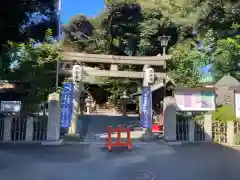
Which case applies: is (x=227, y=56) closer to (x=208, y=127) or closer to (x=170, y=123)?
(x=208, y=127)

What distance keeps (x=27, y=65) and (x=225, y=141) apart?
32.2 ft

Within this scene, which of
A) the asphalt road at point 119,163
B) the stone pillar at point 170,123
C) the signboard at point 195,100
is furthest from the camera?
the signboard at point 195,100

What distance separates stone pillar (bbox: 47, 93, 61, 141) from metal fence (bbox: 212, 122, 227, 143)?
20.4 feet

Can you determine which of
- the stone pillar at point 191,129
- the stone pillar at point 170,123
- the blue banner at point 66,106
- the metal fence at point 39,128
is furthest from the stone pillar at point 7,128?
the stone pillar at point 191,129

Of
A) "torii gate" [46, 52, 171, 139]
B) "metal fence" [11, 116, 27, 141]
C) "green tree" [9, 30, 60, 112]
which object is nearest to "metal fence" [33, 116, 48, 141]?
"metal fence" [11, 116, 27, 141]

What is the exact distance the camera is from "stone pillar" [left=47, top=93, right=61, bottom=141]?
11781 mm

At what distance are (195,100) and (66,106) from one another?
584cm

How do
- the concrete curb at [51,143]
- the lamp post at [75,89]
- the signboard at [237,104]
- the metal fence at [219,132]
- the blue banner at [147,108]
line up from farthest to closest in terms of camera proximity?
the signboard at [237,104]
the blue banner at [147,108]
the lamp post at [75,89]
the metal fence at [219,132]
the concrete curb at [51,143]

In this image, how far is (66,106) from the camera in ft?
40.8

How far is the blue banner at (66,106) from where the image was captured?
12180mm

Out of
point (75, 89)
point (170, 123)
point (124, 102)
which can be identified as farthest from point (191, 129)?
point (124, 102)

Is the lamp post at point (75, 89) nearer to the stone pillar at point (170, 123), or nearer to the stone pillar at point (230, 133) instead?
the stone pillar at point (170, 123)

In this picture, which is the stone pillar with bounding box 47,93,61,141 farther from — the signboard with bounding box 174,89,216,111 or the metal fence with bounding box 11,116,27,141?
the signboard with bounding box 174,89,216,111

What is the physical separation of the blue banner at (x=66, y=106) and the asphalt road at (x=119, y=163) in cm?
127
